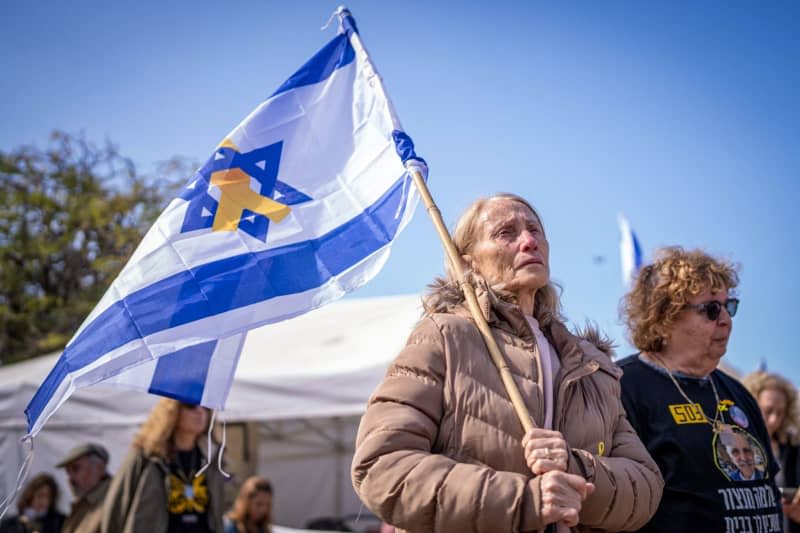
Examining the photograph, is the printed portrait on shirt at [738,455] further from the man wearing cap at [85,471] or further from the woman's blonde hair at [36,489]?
the woman's blonde hair at [36,489]

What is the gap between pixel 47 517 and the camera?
7500mm

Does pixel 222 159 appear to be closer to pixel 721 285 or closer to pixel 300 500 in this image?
pixel 721 285

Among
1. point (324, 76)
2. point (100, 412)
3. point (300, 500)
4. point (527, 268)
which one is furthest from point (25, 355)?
point (527, 268)

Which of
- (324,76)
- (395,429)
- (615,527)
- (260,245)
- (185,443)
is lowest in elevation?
(615,527)

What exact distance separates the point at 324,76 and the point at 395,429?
2136mm

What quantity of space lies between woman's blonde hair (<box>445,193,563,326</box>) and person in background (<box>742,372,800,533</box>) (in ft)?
10.7

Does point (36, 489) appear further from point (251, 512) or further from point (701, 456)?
point (701, 456)

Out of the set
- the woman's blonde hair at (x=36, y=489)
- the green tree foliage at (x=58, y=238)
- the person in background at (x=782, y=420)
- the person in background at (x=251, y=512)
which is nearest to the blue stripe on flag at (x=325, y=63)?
the person in background at (x=782, y=420)

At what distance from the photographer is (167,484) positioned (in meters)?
5.02

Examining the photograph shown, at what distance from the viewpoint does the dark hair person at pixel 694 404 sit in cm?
318

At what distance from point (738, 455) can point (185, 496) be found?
3.17m

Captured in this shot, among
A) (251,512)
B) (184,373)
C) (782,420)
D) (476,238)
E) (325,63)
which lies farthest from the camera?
(251,512)

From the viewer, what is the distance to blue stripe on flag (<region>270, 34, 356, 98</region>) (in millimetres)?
3822

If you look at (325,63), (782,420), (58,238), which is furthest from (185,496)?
(58,238)
